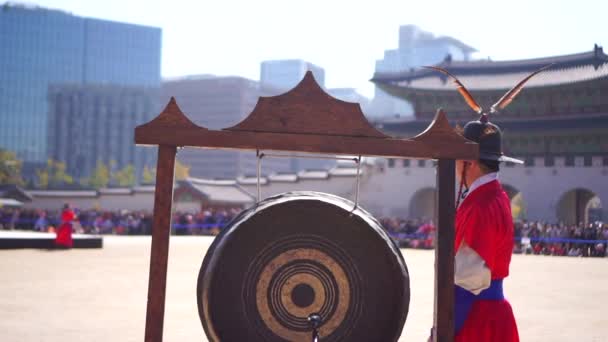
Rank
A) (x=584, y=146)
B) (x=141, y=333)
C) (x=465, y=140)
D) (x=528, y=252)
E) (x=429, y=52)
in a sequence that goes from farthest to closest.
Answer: (x=429, y=52) < (x=584, y=146) < (x=528, y=252) < (x=141, y=333) < (x=465, y=140)

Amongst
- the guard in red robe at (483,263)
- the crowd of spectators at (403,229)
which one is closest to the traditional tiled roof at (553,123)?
the crowd of spectators at (403,229)

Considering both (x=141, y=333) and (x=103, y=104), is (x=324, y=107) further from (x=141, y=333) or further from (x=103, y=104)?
(x=103, y=104)

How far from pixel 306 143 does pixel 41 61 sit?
92396mm

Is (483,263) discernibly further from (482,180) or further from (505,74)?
(505,74)

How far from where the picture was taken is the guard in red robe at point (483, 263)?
9.93 ft

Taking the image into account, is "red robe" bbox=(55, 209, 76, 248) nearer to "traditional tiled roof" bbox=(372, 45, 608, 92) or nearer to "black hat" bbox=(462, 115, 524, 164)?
"black hat" bbox=(462, 115, 524, 164)

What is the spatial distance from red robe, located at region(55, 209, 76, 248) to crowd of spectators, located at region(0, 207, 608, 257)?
4.30 m

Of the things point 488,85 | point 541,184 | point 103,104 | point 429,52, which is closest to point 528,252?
point 541,184

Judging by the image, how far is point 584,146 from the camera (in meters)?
31.4

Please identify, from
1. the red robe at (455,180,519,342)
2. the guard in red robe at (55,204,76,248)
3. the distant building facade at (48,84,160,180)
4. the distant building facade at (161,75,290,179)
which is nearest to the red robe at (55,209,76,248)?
the guard in red robe at (55,204,76,248)

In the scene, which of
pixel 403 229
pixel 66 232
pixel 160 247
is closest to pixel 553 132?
pixel 403 229

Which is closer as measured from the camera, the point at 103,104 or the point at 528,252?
the point at 528,252

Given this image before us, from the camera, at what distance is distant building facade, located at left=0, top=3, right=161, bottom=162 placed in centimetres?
8525

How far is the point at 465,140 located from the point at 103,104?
92.4 meters
